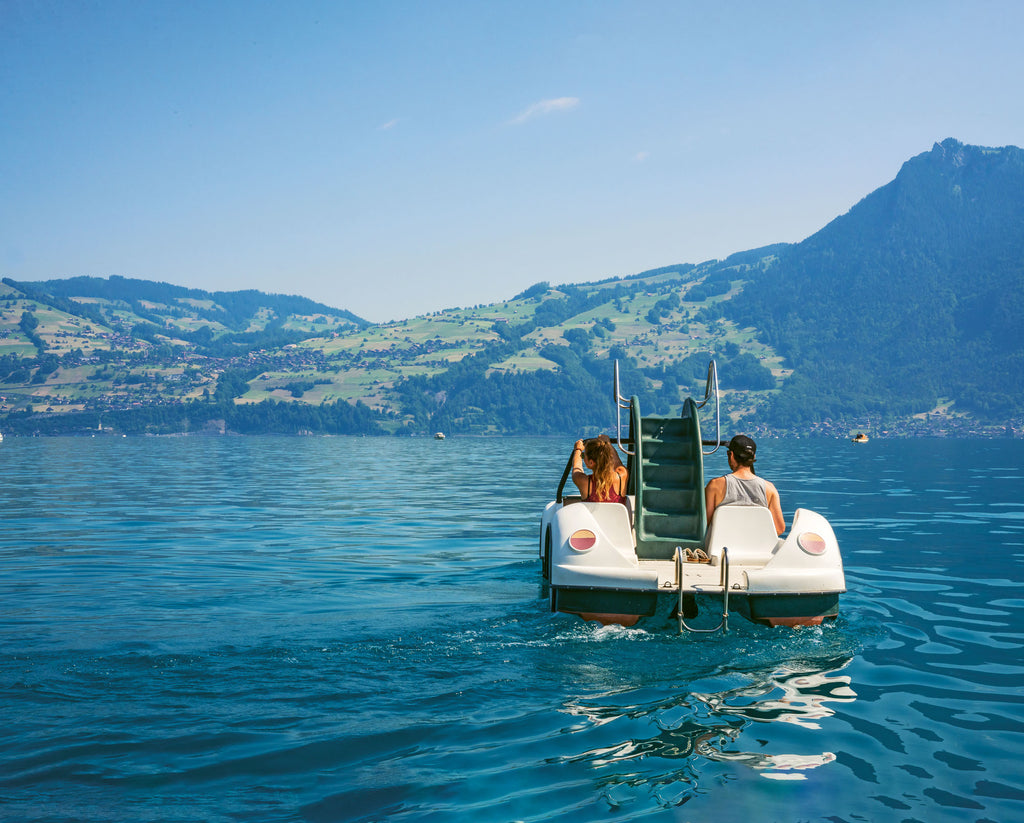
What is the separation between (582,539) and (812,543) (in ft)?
8.91

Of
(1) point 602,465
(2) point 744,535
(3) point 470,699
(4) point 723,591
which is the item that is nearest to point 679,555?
(4) point 723,591

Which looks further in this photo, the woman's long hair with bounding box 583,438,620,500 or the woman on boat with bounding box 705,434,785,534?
the woman's long hair with bounding box 583,438,620,500

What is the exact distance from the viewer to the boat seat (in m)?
10.9

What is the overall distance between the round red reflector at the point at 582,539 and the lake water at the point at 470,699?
947 millimetres

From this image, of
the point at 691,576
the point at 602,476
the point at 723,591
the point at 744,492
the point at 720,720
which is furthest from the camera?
the point at 602,476

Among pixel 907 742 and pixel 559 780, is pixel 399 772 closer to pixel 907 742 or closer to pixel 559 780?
pixel 559 780

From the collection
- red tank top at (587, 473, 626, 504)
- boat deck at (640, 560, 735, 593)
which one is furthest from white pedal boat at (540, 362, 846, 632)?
red tank top at (587, 473, 626, 504)

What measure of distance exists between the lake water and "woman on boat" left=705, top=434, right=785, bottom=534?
1644 mm

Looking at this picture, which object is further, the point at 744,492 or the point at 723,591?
the point at 744,492

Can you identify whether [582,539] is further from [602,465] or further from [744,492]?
[744,492]

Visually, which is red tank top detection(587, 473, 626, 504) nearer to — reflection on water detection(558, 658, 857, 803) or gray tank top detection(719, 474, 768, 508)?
gray tank top detection(719, 474, 768, 508)

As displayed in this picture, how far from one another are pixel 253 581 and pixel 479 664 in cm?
724

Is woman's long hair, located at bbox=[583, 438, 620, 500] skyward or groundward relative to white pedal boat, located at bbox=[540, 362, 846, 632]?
skyward

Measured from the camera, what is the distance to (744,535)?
11.0m
